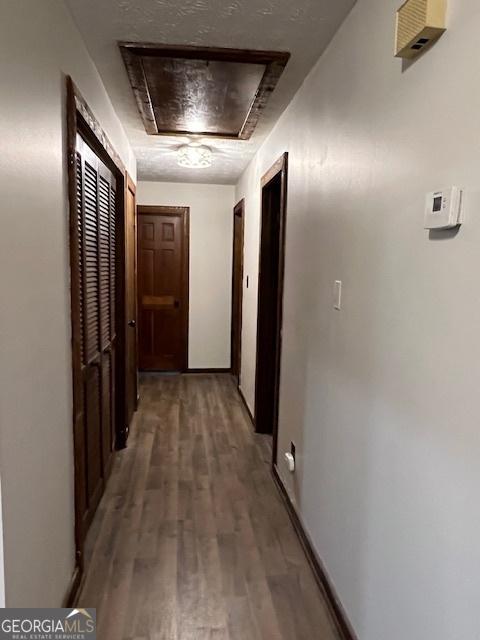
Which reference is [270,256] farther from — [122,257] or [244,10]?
[244,10]

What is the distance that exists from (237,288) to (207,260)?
541 mm

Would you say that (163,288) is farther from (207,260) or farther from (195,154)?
(195,154)

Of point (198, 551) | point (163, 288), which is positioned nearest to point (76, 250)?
point (198, 551)

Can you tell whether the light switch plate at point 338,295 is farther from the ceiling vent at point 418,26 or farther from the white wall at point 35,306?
the white wall at point 35,306

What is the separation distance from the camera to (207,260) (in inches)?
217

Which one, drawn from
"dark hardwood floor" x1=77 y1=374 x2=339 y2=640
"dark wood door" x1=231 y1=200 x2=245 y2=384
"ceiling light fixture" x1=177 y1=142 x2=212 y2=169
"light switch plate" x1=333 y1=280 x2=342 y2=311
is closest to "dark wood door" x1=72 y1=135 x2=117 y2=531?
"dark hardwood floor" x1=77 y1=374 x2=339 y2=640

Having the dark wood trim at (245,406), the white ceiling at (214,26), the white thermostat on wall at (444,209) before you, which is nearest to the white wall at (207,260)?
the dark wood trim at (245,406)

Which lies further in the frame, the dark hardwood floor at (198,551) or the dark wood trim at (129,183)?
the dark wood trim at (129,183)

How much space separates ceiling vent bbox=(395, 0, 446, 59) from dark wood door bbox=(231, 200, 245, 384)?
11.4 ft

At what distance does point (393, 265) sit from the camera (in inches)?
53.4

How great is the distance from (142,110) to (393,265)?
2.06 meters

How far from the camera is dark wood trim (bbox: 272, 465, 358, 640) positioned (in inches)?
65.7

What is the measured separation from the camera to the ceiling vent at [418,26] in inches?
42.4

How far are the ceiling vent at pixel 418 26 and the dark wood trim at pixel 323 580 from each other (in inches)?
73.2
